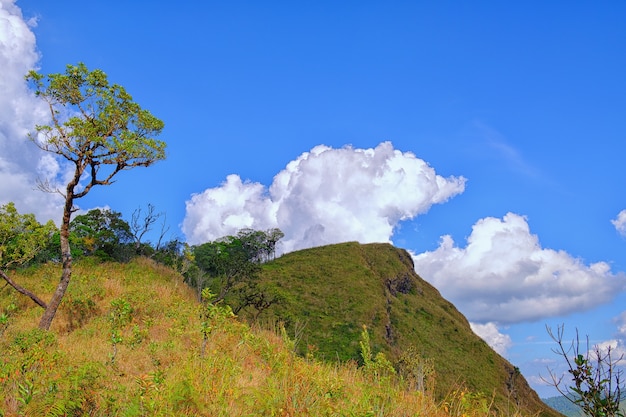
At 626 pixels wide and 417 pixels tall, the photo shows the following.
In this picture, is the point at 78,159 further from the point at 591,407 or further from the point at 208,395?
the point at 591,407

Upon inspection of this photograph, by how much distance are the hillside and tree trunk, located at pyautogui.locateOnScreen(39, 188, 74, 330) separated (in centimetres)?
3839

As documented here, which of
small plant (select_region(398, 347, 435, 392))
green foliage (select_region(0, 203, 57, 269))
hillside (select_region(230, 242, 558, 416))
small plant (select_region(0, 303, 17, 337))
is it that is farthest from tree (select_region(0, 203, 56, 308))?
hillside (select_region(230, 242, 558, 416))

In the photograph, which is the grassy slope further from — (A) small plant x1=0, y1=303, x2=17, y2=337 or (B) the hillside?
(B) the hillside

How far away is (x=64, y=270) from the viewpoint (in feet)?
48.1

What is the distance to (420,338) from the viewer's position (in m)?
74.1

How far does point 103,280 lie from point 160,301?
15.3ft

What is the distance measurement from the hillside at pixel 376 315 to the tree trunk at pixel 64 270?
3839 centimetres

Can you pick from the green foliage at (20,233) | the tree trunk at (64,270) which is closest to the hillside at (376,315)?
the green foliage at (20,233)

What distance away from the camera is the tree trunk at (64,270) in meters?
13.9

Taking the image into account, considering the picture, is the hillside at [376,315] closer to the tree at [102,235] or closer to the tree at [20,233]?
the tree at [102,235]

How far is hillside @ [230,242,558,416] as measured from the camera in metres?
61.3

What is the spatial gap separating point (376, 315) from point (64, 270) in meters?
59.9

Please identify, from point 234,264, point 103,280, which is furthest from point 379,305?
point 103,280

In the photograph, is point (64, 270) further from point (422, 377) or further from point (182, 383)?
point (422, 377)
